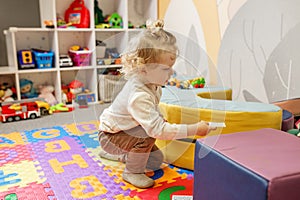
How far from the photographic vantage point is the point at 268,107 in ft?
4.11

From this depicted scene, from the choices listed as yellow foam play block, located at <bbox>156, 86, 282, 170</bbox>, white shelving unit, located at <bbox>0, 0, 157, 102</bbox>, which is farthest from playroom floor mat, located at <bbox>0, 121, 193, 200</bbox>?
white shelving unit, located at <bbox>0, 0, 157, 102</bbox>

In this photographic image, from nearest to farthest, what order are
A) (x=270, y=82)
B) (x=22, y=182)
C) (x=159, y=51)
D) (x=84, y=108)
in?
(x=159, y=51) → (x=22, y=182) → (x=270, y=82) → (x=84, y=108)

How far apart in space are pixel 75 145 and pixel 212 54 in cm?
121

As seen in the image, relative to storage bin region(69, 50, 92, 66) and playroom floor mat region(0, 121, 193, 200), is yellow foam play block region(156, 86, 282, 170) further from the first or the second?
storage bin region(69, 50, 92, 66)

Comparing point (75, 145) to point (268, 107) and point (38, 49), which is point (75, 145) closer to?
point (268, 107)

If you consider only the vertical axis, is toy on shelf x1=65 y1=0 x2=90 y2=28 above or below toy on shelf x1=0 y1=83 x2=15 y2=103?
above

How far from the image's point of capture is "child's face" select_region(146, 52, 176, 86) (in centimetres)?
102

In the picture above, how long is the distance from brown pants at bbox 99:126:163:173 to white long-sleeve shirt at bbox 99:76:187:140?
6 centimetres

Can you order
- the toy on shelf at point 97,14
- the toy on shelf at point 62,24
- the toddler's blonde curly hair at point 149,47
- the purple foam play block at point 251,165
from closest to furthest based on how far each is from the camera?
the purple foam play block at point 251,165 < the toddler's blonde curly hair at point 149,47 < the toy on shelf at point 62,24 < the toy on shelf at point 97,14

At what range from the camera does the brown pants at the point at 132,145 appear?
46.7 inches

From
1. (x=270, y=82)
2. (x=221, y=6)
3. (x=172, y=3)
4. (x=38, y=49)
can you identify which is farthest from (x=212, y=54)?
(x=38, y=49)

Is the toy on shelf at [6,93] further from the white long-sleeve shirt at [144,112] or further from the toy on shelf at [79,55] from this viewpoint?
the white long-sleeve shirt at [144,112]

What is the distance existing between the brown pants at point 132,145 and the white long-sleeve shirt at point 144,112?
2.3 inches

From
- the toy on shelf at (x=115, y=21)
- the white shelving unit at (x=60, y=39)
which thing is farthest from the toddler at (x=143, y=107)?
the toy on shelf at (x=115, y=21)
